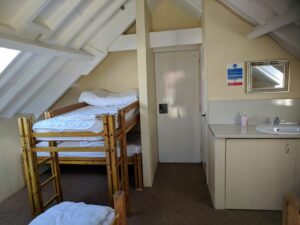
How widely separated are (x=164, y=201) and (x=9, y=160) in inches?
84.6

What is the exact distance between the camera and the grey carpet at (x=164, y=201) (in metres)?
2.23

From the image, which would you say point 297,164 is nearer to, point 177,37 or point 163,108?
point 163,108

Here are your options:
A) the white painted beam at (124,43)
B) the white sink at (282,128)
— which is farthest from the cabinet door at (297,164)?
the white painted beam at (124,43)

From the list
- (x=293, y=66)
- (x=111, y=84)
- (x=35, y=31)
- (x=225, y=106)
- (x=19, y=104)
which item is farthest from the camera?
(x=111, y=84)

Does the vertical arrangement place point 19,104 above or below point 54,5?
below

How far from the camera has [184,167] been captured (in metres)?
3.57

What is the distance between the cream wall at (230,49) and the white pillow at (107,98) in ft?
3.60

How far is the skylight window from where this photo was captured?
206 centimetres

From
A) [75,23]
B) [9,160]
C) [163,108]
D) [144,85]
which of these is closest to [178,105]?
[163,108]

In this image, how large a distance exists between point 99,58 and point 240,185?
2.51 metres

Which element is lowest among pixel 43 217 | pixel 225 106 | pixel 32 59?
pixel 43 217

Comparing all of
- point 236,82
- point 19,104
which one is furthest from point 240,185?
point 19,104

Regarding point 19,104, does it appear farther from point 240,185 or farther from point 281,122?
point 281,122

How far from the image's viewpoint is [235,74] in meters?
Answer: 2.68
